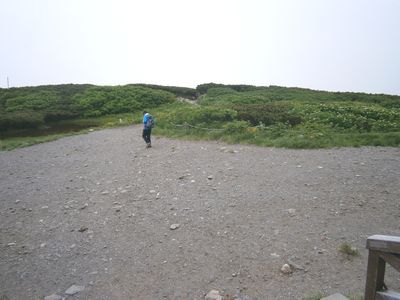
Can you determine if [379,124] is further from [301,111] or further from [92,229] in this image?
[92,229]

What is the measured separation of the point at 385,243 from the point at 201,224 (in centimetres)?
493

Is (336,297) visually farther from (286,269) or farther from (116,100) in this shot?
(116,100)

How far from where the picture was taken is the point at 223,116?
19.1 metres

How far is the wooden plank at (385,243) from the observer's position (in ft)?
9.68

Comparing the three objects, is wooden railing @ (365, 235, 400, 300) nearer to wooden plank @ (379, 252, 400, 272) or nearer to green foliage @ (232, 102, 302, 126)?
wooden plank @ (379, 252, 400, 272)

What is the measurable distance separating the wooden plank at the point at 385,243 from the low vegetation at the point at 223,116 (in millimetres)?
10578

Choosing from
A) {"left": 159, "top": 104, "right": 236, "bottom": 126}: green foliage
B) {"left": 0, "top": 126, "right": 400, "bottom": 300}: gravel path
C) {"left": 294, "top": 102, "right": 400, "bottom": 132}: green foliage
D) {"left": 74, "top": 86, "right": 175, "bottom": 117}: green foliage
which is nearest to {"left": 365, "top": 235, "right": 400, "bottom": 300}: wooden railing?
{"left": 0, "top": 126, "right": 400, "bottom": 300}: gravel path

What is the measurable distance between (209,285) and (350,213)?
391 centimetres

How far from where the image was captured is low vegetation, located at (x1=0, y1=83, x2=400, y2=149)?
580 inches

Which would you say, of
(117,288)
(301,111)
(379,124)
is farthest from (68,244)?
(301,111)

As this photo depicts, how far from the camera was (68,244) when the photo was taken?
7242mm

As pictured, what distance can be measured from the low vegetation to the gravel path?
2047 mm

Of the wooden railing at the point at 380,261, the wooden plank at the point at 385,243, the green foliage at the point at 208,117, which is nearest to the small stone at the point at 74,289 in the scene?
the wooden railing at the point at 380,261

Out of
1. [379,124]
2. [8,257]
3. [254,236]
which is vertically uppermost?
[379,124]
